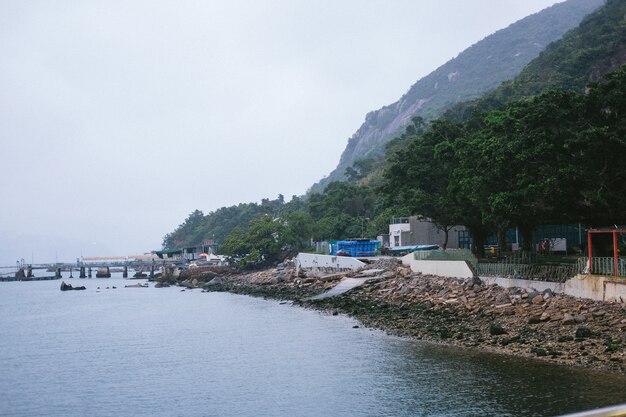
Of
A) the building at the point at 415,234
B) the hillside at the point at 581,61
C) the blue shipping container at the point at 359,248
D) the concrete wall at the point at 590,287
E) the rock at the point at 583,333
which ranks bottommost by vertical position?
the rock at the point at 583,333

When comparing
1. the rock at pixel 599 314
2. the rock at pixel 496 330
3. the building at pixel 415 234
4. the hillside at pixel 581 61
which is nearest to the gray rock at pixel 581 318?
the rock at pixel 599 314

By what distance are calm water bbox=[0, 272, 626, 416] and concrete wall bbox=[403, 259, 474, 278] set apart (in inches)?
337

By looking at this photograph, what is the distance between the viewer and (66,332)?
4034 centimetres

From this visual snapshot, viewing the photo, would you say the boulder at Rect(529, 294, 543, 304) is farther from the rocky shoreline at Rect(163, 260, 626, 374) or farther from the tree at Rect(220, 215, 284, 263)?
the tree at Rect(220, 215, 284, 263)

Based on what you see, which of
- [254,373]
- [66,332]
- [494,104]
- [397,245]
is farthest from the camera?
[494,104]

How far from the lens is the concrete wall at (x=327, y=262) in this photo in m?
57.2

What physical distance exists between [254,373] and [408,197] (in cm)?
2545

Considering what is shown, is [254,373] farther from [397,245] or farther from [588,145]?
[397,245]

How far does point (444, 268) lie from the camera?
1618 inches

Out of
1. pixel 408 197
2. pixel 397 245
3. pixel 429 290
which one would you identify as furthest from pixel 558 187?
pixel 397 245

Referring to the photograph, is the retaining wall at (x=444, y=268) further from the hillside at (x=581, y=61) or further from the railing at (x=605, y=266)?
the hillside at (x=581, y=61)

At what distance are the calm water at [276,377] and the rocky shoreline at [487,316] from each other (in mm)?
1230

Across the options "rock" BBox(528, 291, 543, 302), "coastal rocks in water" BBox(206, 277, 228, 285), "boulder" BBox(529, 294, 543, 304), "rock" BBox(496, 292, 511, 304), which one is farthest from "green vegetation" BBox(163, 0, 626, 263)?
"coastal rocks in water" BBox(206, 277, 228, 285)

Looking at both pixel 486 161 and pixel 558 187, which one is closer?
pixel 558 187
